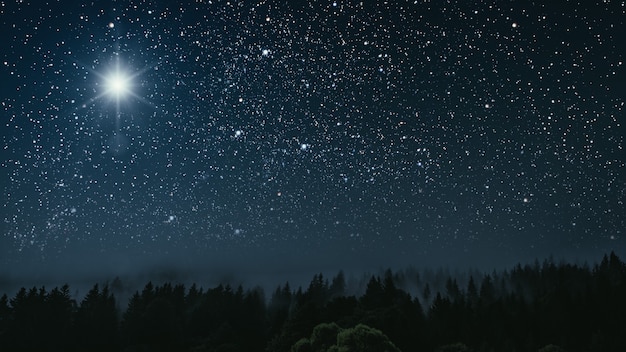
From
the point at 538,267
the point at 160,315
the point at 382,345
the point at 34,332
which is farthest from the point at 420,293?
the point at 382,345

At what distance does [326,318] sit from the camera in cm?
4953

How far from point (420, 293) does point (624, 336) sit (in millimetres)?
138014

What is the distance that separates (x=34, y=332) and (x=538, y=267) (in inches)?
5853

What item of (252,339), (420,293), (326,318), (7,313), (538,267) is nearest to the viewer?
(326,318)

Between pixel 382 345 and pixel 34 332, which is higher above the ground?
pixel 382 345

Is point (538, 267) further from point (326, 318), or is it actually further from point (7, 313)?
point (7, 313)

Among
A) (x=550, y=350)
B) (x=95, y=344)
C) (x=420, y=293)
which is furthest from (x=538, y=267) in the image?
(x=95, y=344)

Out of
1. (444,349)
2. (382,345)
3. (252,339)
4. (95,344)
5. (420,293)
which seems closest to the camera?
(382,345)

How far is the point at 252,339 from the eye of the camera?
6209cm

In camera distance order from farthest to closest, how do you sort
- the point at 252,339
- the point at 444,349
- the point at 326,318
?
1. the point at 252,339
2. the point at 326,318
3. the point at 444,349

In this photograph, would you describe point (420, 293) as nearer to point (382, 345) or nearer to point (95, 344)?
point (95, 344)

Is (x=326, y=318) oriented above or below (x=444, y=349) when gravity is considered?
above

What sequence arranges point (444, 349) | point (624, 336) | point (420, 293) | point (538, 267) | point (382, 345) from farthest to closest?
point (420, 293) < point (538, 267) < point (624, 336) < point (444, 349) < point (382, 345)

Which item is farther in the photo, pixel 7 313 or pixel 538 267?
pixel 538 267
